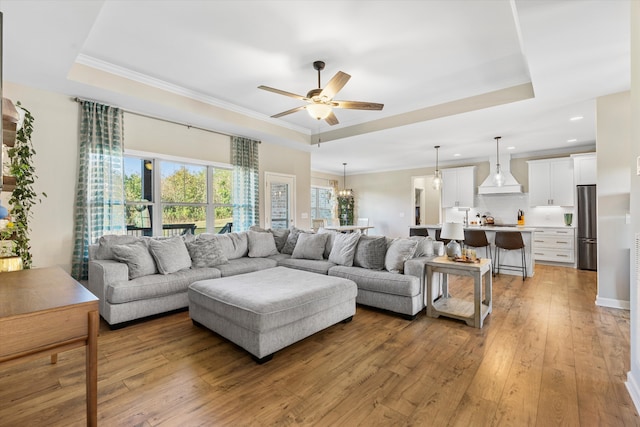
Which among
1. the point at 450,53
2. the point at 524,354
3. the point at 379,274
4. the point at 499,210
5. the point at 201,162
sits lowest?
the point at 524,354

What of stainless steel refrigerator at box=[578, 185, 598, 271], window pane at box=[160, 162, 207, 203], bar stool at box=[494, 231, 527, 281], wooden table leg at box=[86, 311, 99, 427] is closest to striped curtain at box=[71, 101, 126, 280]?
window pane at box=[160, 162, 207, 203]

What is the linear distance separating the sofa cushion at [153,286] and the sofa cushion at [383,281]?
1701mm

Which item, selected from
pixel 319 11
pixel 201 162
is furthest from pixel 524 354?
pixel 201 162

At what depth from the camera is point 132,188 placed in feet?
14.3

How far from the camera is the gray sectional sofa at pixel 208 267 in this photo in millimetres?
3133

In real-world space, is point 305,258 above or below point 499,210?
below

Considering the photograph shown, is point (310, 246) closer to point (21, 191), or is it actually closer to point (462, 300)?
point (462, 300)

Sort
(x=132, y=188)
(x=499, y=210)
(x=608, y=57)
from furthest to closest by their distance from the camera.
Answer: (x=499, y=210), (x=132, y=188), (x=608, y=57)

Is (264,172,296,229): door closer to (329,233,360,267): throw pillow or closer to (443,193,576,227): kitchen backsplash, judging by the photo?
(329,233,360,267): throw pillow

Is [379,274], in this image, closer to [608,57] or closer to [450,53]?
[450,53]

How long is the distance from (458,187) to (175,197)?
22.3ft

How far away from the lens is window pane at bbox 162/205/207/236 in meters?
4.75

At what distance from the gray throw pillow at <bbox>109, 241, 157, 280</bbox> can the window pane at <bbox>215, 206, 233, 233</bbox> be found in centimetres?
192

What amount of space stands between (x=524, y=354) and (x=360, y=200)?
810 centimetres
